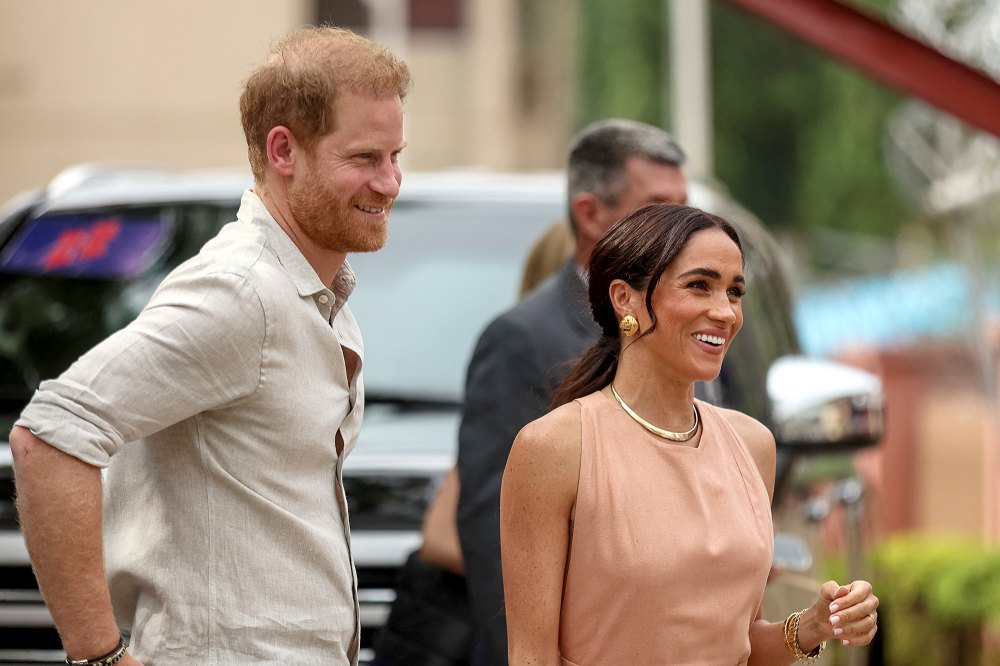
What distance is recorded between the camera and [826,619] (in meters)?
2.74

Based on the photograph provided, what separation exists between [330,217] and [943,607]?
7380 millimetres

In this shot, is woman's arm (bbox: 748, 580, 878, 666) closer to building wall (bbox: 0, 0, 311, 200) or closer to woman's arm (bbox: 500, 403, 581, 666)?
woman's arm (bbox: 500, 403, 581, 666)

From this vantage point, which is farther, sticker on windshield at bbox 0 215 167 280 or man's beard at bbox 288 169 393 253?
sticker on windshield at bbox 0 215 167 280

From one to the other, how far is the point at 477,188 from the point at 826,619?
3.05 metres

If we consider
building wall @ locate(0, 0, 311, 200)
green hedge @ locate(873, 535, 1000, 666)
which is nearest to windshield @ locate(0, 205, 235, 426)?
green hedge @ locate(873, 535, 1000, 666)

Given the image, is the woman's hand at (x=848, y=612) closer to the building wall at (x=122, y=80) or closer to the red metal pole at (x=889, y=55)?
the red metal pole at (x=889, y=55)

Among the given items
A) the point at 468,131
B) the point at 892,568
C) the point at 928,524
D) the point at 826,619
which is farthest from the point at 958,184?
the point at 468,131

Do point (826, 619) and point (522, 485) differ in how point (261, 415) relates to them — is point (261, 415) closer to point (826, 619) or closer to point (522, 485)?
point (522, 485)

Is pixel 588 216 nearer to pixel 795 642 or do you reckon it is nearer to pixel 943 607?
pixel 795 642

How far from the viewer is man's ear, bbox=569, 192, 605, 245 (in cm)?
399

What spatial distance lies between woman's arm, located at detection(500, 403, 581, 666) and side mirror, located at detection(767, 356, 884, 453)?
6.78 ft

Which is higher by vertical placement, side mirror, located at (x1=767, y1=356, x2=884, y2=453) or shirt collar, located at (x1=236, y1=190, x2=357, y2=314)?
shirt collar, located at (x1=236, y1=190, x2=357, y2=314)

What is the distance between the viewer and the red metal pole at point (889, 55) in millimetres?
4738

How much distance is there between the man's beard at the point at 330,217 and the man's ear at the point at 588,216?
1233 millimetres
